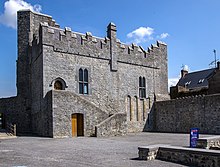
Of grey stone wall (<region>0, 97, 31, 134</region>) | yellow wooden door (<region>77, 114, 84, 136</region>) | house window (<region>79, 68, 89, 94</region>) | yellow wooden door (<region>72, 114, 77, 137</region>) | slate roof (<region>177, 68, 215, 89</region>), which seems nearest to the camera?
yellow wooden door (<region>72, 114, 77, 137</region>)

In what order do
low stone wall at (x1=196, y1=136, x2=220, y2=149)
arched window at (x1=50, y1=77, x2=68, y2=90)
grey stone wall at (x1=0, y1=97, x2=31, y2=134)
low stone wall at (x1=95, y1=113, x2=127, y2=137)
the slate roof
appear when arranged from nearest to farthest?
1. low stone wall at (x1=196, y1=136, x2=220, y2=149)
2. low stone wall at (x1=95, y1=113, x2=127, y2=137)
3. arched window at (x1=50, y1=77, x2=68, y2=90)
4. grey stone wall at (x1=0, y1=97, x2=31, y2=134)
5. the slate roof

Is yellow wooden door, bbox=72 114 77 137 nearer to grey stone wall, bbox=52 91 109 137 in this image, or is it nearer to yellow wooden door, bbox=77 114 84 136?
yellow wooden door, bbox=77 114 84 136

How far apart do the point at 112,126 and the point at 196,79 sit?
24816mm

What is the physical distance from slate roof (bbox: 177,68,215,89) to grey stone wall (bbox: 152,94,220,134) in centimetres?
1491

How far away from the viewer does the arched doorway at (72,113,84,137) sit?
20.0 meters

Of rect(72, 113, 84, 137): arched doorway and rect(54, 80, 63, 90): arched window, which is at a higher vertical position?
rect(54, 80, 63, 90): arched window

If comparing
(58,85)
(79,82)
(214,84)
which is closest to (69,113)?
(58,85)

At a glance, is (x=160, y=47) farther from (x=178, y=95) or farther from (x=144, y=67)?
(x=178, y=95)

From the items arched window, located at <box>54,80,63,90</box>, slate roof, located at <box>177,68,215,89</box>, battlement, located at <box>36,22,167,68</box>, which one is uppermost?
battlement, located at <box>36,22,167,68</box>

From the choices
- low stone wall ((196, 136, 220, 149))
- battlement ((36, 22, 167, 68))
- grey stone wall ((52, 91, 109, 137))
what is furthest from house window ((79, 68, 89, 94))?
low stone wall ((196, 136, 220, 149))

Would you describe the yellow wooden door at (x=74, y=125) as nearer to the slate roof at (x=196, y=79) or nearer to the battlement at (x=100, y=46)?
the battlement at (x=100, y=46)

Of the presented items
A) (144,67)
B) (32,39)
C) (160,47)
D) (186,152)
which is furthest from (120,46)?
(186,152)

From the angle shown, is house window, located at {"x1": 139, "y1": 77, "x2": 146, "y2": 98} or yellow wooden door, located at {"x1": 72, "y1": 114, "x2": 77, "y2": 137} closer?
yellow wooden door, located at {"x1": 72, "y1": 114, "x2": 77, "y2": 137}

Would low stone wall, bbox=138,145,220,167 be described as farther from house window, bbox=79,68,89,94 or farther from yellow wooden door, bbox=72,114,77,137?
house window, bbox=79,68,89,94
